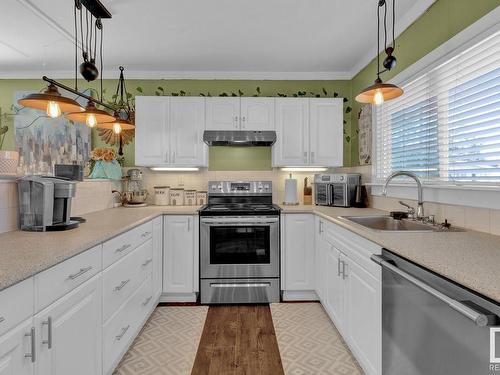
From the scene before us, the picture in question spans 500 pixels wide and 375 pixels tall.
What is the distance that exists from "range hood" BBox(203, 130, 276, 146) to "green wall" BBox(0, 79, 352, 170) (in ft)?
1.45

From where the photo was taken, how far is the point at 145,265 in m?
2.46

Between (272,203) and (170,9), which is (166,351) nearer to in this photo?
(272,203)

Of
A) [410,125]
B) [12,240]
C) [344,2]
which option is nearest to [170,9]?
[344,2]

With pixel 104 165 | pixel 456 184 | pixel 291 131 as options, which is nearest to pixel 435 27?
pixel 456 184

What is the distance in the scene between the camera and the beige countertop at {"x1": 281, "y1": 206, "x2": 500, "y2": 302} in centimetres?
95

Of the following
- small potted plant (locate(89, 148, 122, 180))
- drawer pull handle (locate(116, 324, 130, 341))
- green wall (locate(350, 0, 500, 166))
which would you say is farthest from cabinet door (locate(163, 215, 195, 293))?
green wall (locate(350, 0, 500, 166))

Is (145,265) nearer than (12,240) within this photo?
No

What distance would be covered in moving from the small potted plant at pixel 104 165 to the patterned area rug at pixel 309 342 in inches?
84.7

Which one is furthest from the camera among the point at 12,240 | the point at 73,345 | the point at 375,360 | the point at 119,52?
the point at 119,52

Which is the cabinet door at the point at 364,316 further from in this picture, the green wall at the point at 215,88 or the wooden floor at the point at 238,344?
the green wall at the point at 215,88

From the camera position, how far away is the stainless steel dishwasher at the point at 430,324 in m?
0.90

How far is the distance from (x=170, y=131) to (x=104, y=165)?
2.56 ft

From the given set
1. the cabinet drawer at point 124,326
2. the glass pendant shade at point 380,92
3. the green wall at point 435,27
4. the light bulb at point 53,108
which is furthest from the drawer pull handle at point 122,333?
the green wall at point 435,27

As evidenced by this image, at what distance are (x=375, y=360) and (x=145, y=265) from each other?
1741mm
